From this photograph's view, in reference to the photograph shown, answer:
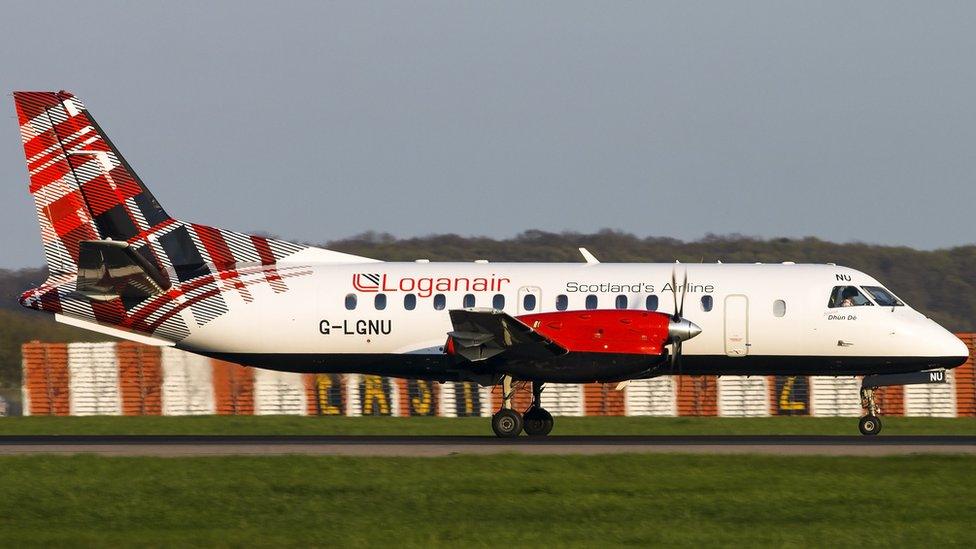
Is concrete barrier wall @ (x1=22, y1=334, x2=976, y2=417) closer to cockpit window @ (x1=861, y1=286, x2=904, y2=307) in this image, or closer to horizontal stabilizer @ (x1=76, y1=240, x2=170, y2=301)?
cockpit window @ (x1=861, y1=286, x2=904, y2=307)

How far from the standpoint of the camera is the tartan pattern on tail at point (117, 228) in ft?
81.0

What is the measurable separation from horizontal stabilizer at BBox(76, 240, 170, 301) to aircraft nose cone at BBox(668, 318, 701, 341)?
31.3 feet

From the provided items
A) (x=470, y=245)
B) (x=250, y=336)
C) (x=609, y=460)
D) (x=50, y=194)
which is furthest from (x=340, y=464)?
(x=470, y=245)

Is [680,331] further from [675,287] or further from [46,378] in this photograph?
[46,378]

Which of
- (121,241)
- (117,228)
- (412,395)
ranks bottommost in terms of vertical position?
(412,395)

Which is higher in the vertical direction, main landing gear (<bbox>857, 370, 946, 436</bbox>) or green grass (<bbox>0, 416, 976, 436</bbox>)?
main landing gear (<bbox>857, 370, 946, 436</bbox>)

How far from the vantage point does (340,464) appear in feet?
60.5

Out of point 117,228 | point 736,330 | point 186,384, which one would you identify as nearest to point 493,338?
point 736,330

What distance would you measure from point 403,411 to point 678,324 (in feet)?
46.7

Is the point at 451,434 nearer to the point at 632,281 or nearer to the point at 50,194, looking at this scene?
the point at 632,281

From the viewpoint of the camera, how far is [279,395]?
35.0 m

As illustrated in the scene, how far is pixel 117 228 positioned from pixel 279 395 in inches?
425

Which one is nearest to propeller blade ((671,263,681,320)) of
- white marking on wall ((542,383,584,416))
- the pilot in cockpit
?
the pilot in cockpit

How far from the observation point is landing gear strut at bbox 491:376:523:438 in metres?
23.1
